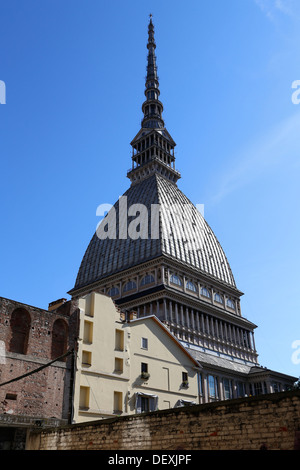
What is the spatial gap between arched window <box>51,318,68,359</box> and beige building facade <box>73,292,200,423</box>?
1.15 m

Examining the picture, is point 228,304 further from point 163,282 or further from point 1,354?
point 1,354

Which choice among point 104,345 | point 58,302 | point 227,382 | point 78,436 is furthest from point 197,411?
point 227,382

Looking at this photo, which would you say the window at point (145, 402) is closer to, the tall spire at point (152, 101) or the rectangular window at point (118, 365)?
the rectangular window at point (118, 365)

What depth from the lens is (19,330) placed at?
95.0 ft

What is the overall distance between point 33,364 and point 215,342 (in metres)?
59.8

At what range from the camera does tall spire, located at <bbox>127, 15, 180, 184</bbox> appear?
381 ft

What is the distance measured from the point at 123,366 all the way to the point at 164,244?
56.0 meters

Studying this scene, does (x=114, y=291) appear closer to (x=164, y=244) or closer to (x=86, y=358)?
(x=164, y=244)

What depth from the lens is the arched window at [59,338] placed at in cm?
3066

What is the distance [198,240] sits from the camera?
10300 cm

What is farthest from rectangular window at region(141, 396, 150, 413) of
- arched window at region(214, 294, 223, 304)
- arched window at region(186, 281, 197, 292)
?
arched window at region(214, 294, 223, 304)

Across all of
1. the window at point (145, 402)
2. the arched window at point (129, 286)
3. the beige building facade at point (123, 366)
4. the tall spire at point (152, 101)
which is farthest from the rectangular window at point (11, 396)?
the tall spire at point (152, 101)

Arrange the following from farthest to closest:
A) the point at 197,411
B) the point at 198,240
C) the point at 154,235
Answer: the point at 198,240 < the point at 154,235 < the point at 197,411

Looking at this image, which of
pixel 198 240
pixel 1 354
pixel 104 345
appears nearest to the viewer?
pixel 1 354
